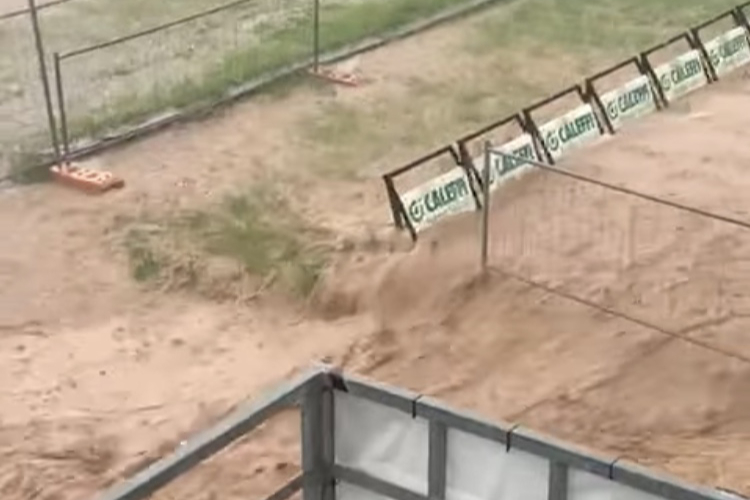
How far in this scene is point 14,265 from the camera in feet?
40.6

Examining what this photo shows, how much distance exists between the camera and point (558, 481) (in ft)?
18.8

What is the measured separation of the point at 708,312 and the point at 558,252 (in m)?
1.35

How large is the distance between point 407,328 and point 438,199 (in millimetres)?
1628

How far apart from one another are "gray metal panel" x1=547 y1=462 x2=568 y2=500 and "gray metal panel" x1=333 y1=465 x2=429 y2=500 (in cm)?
57

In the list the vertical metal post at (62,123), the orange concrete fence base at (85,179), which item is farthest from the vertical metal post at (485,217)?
the vertical metal post at (62,123)

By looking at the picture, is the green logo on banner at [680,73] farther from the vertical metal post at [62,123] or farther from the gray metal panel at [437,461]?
the gray metal panel at [437,461]

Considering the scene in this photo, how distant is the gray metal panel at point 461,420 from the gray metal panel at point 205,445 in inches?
17.6

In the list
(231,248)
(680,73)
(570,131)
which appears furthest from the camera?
(680,73)

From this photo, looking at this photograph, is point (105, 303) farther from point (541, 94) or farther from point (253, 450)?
point (541, 94)

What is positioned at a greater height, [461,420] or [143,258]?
[461,420]

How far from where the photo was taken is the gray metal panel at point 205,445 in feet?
17.6

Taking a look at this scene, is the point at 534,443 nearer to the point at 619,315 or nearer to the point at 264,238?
the point at 619,315

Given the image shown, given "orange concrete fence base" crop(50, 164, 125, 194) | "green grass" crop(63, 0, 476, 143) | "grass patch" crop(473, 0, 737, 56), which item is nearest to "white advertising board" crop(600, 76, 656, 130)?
"grass patch" crop(473, 0, 737, 56)

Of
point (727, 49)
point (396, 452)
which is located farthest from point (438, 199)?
point (396, 452)
